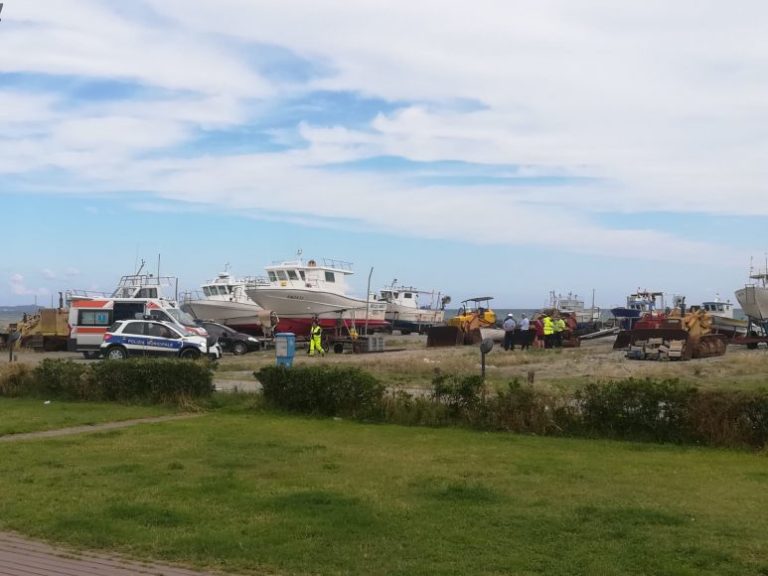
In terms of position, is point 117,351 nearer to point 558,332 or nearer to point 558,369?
point 558,369

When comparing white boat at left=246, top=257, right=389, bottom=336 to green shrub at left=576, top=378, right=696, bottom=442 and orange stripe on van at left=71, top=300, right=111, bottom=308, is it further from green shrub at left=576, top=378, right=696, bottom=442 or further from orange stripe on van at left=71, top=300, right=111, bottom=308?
green shrub at left=576, top=378, right=696, bottom=442

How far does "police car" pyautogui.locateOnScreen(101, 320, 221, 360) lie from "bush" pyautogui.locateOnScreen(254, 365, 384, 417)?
590 inches

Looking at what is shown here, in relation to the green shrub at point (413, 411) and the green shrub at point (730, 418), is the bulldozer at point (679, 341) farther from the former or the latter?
the green shrub at point (730, 418)

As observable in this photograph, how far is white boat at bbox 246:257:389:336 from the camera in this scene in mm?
50031

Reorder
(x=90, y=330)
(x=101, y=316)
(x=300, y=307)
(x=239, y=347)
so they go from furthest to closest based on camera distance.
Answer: (x=300, y=307)
(x=239, y=347)
(x=101, y=316)
(x=90, y=330)

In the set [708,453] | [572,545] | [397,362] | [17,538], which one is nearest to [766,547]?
[572,545]

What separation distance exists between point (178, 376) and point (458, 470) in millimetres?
8113

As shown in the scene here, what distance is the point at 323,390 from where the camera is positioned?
1471 cm

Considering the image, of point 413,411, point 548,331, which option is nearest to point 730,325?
point 548,331

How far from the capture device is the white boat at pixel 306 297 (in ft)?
164

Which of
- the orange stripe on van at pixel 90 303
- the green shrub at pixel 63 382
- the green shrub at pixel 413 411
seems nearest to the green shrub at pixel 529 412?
the green shrub at pixel 413 411

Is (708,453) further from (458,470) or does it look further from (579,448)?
(458,470)

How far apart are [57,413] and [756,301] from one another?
112ft

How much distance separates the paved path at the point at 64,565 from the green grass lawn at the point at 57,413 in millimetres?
→ 6885
